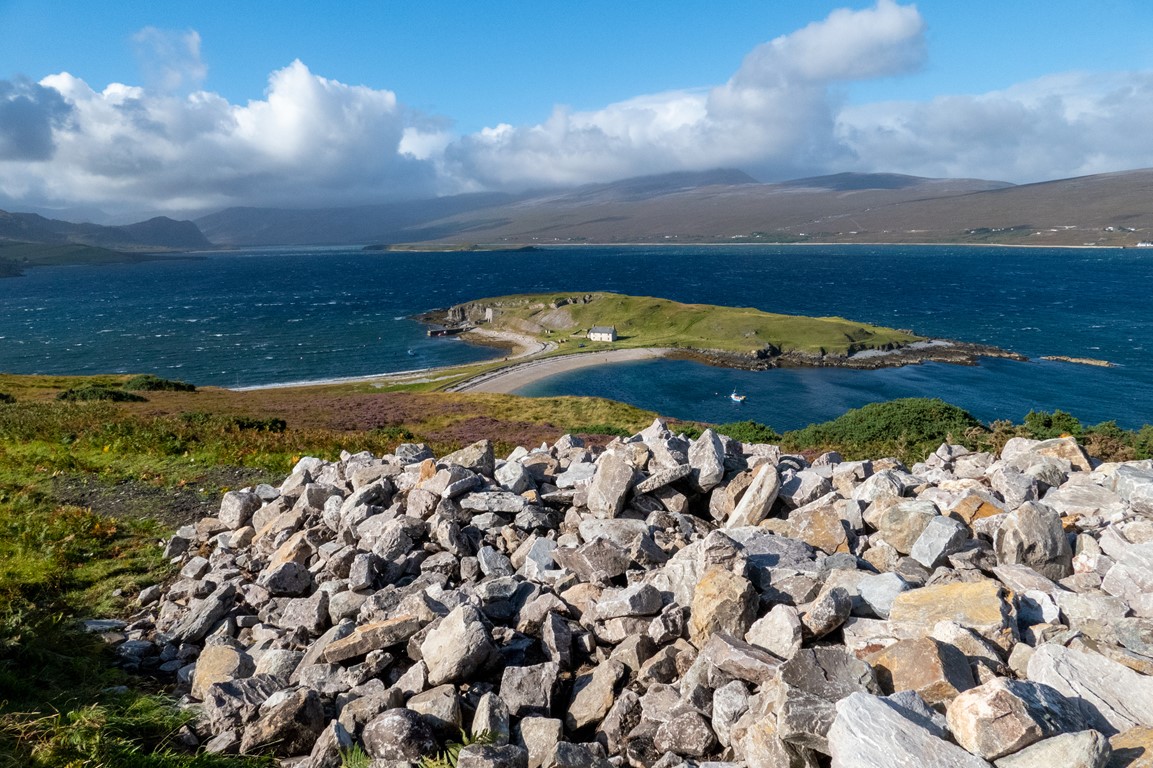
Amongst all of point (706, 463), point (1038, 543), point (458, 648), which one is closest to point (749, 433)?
point (706, 463)

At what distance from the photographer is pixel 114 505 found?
17438 millimetres

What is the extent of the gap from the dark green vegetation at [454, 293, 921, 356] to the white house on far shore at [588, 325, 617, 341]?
2.18 metres

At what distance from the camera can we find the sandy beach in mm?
88750

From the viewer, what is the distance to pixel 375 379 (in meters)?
101

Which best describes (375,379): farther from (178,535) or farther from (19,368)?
(178,535)

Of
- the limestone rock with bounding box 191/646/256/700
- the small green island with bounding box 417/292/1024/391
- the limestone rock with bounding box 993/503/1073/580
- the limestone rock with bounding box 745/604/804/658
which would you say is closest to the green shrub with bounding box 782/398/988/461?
the limestone rock with bounding box 993/503/1073/580

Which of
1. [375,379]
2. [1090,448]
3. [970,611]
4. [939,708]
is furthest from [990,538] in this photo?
[375,379]

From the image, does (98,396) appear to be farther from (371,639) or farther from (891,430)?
(891,430)

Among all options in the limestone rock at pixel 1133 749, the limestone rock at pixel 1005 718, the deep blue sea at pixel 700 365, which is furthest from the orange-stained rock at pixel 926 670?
the deep blue sea at pixel 700 365

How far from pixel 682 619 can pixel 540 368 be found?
93413 mm

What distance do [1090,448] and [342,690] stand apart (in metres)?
25.8

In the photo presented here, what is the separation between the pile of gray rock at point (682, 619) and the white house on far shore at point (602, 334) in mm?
111837

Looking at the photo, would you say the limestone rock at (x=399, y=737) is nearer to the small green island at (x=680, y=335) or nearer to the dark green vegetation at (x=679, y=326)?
the small green island at (x=680, y=335)

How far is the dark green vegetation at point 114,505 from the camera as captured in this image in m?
7.84
